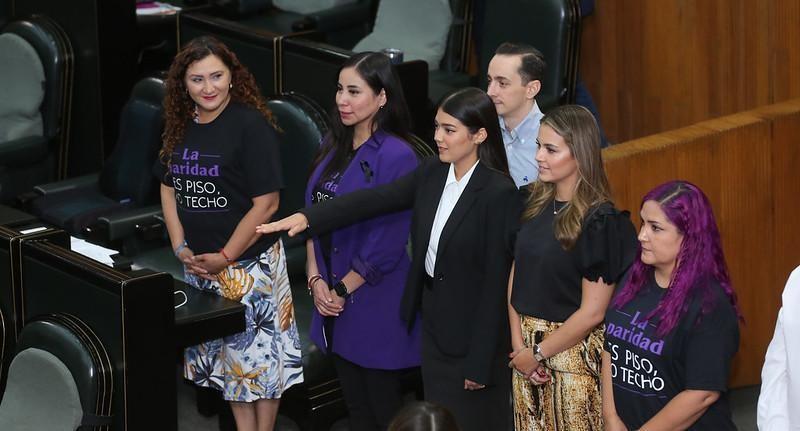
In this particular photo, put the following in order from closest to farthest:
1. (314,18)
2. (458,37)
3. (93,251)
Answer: (93,251)
(458,37)
(314,18)

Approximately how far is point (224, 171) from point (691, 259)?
62.8 inches

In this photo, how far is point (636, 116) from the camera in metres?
5.94

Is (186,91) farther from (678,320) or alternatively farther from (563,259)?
(678,320)

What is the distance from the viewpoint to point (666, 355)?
10.9ft

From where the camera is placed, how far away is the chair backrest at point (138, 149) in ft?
19.8

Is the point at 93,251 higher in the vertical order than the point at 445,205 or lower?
lower

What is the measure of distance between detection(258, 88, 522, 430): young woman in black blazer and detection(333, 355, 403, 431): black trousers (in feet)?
0.99

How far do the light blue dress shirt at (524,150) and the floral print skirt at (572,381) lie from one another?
572 millimetres

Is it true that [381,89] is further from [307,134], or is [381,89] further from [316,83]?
[316,83]

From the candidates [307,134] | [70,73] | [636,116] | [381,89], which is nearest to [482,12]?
[636,116]

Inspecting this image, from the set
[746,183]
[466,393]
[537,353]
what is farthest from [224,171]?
[746,183]

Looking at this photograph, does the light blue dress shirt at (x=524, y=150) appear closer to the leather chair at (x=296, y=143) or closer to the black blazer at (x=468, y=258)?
the black blazer at (x=468, y=258)

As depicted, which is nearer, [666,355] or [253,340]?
[666,355]

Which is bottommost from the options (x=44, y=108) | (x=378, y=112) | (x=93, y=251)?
(x=93, y=251)
